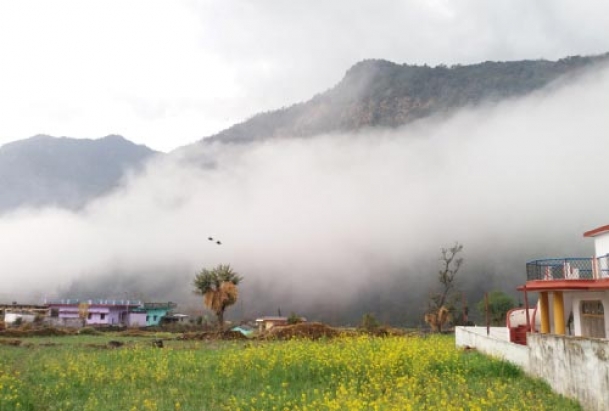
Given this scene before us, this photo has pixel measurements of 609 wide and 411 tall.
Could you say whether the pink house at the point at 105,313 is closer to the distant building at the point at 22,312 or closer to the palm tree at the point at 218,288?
the distant building at the point at 22,312

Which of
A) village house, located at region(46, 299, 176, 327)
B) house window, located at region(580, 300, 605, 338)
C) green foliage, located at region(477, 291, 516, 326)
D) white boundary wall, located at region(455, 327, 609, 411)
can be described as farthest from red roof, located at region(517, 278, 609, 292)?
village house, located at region(46, 299, 176, 327)

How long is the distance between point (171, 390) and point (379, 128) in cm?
17750

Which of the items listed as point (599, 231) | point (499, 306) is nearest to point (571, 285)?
point (599, 231)

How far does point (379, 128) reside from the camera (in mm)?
188375

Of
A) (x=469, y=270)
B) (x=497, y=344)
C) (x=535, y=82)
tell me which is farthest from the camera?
(x=535, y=82)

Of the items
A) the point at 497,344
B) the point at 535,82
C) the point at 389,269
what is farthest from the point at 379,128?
the point at 497,344

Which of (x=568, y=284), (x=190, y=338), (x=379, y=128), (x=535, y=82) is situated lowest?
(x=190, y=338)

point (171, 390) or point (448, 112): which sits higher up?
point (448, 112)

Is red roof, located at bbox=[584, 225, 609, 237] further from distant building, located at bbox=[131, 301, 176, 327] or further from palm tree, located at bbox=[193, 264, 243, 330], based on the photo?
distant building, located at bbox=[131, 301, 176, 327]

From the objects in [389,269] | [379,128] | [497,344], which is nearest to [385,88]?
[379,128]

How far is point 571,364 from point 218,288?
45.3 meters

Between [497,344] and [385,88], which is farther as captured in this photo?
[385,88]

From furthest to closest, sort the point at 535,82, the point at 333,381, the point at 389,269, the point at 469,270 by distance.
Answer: the point at 535,82, the point at 389,269, the point at 469,270, the point at 333,381

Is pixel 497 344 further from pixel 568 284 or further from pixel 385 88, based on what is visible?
pixel 385 88
